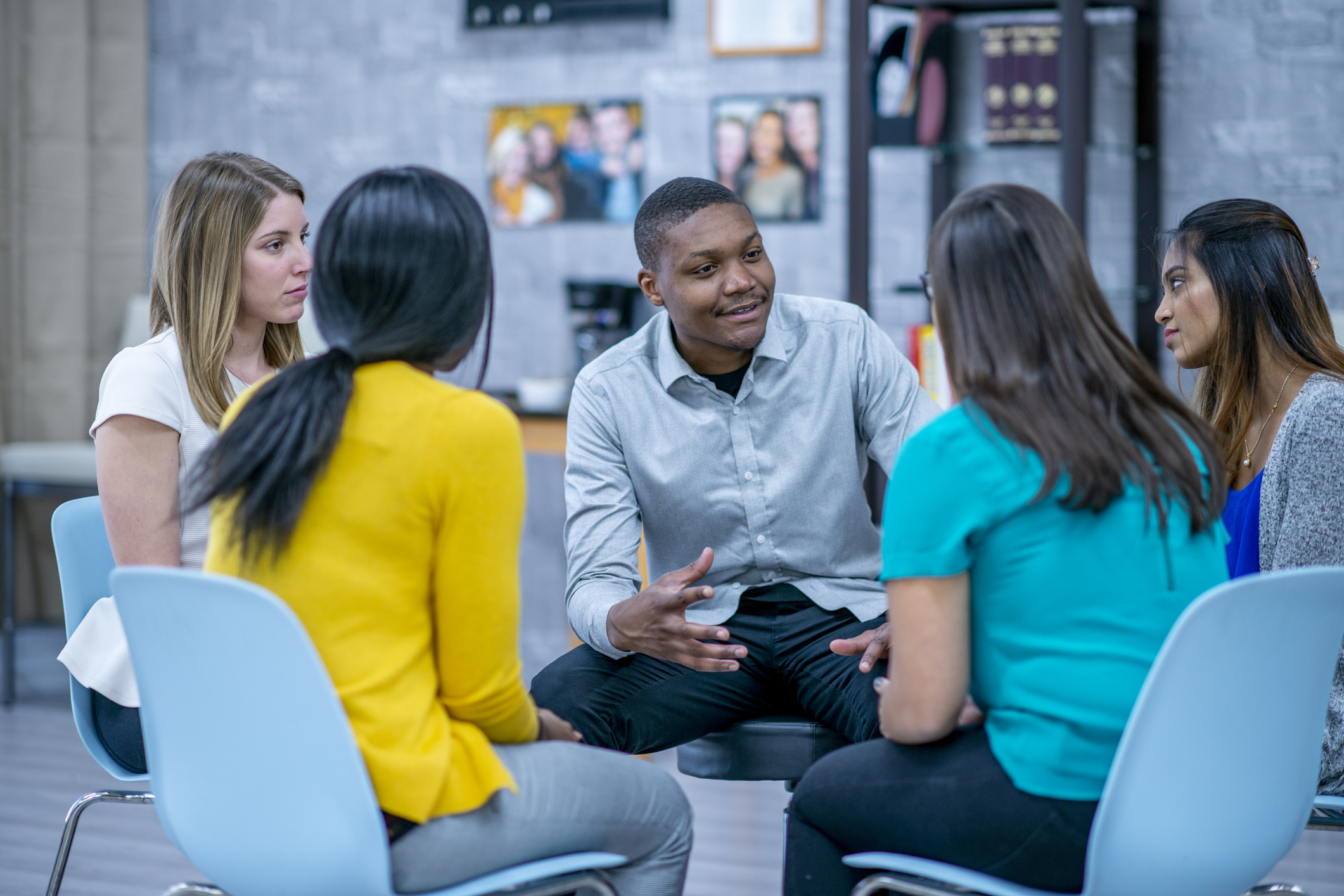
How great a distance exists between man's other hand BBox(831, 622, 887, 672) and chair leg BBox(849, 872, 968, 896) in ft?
1.45

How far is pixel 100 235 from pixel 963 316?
3835 mm

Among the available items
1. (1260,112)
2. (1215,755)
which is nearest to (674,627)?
(1215,755)

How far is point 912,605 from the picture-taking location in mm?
1187

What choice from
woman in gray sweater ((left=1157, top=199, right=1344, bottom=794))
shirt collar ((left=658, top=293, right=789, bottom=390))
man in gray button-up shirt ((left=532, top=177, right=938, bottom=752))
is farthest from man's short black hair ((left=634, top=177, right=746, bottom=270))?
woman in gray sweater ((left=1157, top=199, right=1344, bottom=794))

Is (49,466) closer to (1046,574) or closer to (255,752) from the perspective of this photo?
(255,752)

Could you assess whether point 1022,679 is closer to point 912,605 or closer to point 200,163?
point 912,605

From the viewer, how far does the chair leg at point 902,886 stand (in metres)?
1.21

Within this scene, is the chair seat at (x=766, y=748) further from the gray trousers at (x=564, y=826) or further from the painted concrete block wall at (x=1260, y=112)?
the painted concrete block wall at (x=1260, y=112)

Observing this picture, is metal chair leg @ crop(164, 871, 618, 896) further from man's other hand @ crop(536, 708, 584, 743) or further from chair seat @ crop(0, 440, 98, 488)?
chair seat @ crop(0, 440, 98, 488)

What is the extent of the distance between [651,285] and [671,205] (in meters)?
0.14

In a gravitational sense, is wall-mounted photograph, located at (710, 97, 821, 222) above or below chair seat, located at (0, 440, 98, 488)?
above

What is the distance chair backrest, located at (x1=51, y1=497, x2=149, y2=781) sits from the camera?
1.71 meters

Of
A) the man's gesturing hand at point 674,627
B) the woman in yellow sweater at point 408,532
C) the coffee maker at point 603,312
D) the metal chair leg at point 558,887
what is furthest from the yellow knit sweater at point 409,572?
the coffee maker at point 603,312

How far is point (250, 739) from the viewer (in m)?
1.14
